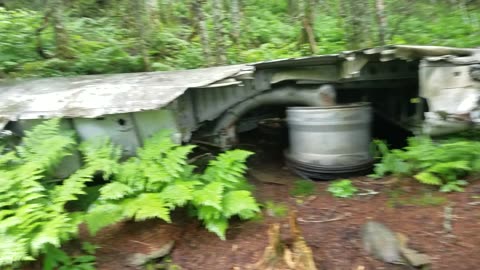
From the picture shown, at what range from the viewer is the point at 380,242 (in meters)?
4.01

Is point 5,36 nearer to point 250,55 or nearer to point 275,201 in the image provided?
point 250,55

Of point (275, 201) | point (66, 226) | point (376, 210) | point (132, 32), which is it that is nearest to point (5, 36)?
point (132, 32)

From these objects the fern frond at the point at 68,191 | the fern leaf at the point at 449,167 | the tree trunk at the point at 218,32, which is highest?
the tree trunk at the point at 218,32

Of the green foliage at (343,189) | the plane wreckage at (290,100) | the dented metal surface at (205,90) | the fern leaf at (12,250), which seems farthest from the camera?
the green foliage at (343,189)

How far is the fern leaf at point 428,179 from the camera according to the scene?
4.98 metres

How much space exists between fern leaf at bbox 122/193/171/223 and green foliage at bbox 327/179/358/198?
2.65 metres

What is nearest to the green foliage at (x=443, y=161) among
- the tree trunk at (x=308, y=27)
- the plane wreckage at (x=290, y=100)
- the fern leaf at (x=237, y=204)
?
the plane wreckage at (x=290, y=100)

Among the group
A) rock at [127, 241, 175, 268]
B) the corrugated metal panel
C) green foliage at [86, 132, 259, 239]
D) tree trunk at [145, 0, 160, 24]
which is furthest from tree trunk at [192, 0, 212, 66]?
rock at [127, 241, 175, 268]

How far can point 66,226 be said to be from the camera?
3.67 m

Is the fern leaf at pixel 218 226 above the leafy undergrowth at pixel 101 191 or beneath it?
beneath

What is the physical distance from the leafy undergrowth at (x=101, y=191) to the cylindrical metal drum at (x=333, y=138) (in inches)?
72.1

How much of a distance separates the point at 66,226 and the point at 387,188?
13.7ft

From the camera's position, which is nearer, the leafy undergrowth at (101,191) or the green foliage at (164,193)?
the leafy undergrowth at (101,191)

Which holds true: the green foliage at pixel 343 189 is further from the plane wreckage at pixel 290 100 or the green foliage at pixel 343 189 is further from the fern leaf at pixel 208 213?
the fern leaf at pixel 208 213
